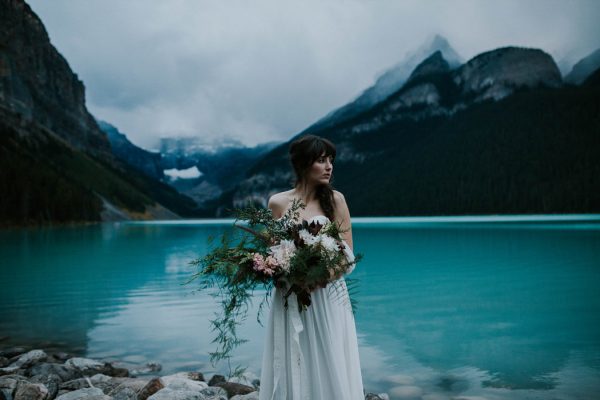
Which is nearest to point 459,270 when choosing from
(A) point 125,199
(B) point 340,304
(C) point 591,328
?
(C) point 591,328

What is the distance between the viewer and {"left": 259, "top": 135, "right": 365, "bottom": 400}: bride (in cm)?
367

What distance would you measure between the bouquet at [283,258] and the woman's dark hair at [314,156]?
0.25 m

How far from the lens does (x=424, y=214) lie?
152 m

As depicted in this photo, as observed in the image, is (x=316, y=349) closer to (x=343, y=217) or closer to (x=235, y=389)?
(x=343, y=217)

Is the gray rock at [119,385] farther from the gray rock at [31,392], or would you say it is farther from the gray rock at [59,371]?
the gray rock at [31,392]

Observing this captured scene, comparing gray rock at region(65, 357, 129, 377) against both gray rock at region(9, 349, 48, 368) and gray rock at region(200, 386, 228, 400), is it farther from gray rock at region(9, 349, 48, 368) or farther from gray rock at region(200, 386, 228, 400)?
gray rock at region(200, 386, 228, 400)

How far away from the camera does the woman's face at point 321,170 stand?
12.8 feet

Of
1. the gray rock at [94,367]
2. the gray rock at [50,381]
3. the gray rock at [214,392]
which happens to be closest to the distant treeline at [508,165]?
the gray rock at [94,367]

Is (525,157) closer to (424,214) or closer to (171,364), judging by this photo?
(424,214)

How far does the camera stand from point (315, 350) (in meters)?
3.72

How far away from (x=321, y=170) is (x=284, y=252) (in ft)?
2.50

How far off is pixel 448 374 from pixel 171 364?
191 inches

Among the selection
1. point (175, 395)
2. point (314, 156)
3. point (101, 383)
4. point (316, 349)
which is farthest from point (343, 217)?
point (101, 383)

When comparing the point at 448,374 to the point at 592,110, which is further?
the point at 592,110
